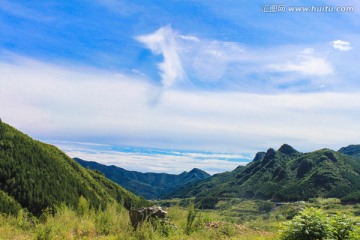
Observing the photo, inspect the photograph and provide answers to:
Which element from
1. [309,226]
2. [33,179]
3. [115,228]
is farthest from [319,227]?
[33,179]

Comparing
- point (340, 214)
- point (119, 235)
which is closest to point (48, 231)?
point (119, 235)

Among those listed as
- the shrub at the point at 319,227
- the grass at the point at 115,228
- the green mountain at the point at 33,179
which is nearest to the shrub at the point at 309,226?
the shrub at the point at 319,227

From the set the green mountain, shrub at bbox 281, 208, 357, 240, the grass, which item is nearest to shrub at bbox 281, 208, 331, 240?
shrub at bbox 281, 208, 357, 240

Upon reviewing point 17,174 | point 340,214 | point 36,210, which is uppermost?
point 340,214

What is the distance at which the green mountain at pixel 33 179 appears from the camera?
145 meters

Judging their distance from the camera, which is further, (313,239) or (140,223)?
(140,223)

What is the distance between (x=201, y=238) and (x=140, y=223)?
2.80m

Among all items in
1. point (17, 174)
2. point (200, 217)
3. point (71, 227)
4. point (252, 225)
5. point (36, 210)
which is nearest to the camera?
point (71, 227)

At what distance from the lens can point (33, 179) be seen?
519 feet

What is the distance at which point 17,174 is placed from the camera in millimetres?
156125

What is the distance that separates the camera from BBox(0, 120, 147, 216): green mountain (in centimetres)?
14462

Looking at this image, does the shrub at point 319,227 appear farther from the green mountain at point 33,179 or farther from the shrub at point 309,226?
the green mountain at point 33,179

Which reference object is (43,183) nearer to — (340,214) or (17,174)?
(17,174)

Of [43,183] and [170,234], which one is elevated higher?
[170,234]
